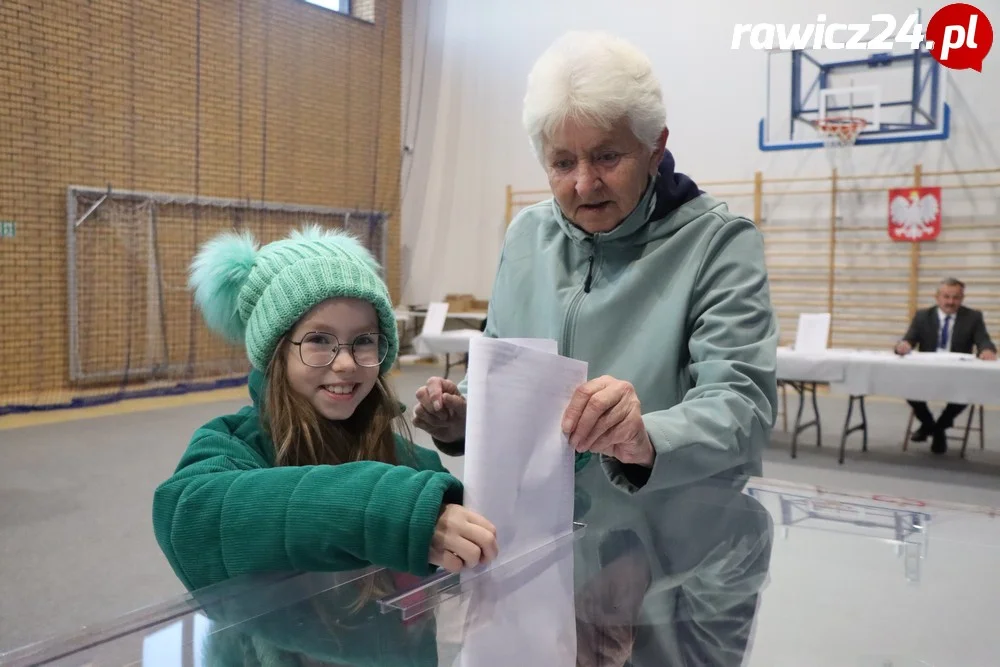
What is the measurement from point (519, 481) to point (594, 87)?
0.65 metres

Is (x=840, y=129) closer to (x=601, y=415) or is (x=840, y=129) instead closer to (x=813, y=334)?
(x=813, y=334)

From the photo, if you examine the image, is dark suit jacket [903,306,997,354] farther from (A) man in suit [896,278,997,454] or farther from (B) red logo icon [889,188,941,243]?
(B) red logo icon [889,188,941,243]

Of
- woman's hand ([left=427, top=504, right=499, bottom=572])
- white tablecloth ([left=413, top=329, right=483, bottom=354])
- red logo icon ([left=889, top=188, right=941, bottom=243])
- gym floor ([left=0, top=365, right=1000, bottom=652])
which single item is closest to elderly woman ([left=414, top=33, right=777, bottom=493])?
woman's hand ([left=427, top=504, right=499, bottom=572])

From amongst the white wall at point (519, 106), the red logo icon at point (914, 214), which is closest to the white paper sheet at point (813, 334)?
the red logo icon at point (914, 214)

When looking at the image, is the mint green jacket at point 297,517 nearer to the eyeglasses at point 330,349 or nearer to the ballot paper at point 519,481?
the ballot paper at point 519,481

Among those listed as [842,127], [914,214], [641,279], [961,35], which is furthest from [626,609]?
[961,35]

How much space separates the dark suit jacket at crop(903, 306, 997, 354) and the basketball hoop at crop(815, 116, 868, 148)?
2154 millimetres

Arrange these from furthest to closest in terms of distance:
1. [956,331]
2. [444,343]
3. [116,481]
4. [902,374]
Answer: [444,343] → [956,331] → [902,374] → [116,481]

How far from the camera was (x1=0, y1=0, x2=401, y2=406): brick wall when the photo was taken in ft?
23.6

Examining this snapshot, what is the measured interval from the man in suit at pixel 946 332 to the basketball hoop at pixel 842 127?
2.05 meters

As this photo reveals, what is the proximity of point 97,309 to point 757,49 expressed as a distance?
710 centimetres

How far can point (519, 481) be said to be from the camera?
0.92 metres

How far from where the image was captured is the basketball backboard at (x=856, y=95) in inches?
306

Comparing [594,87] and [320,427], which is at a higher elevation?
[594,87]
